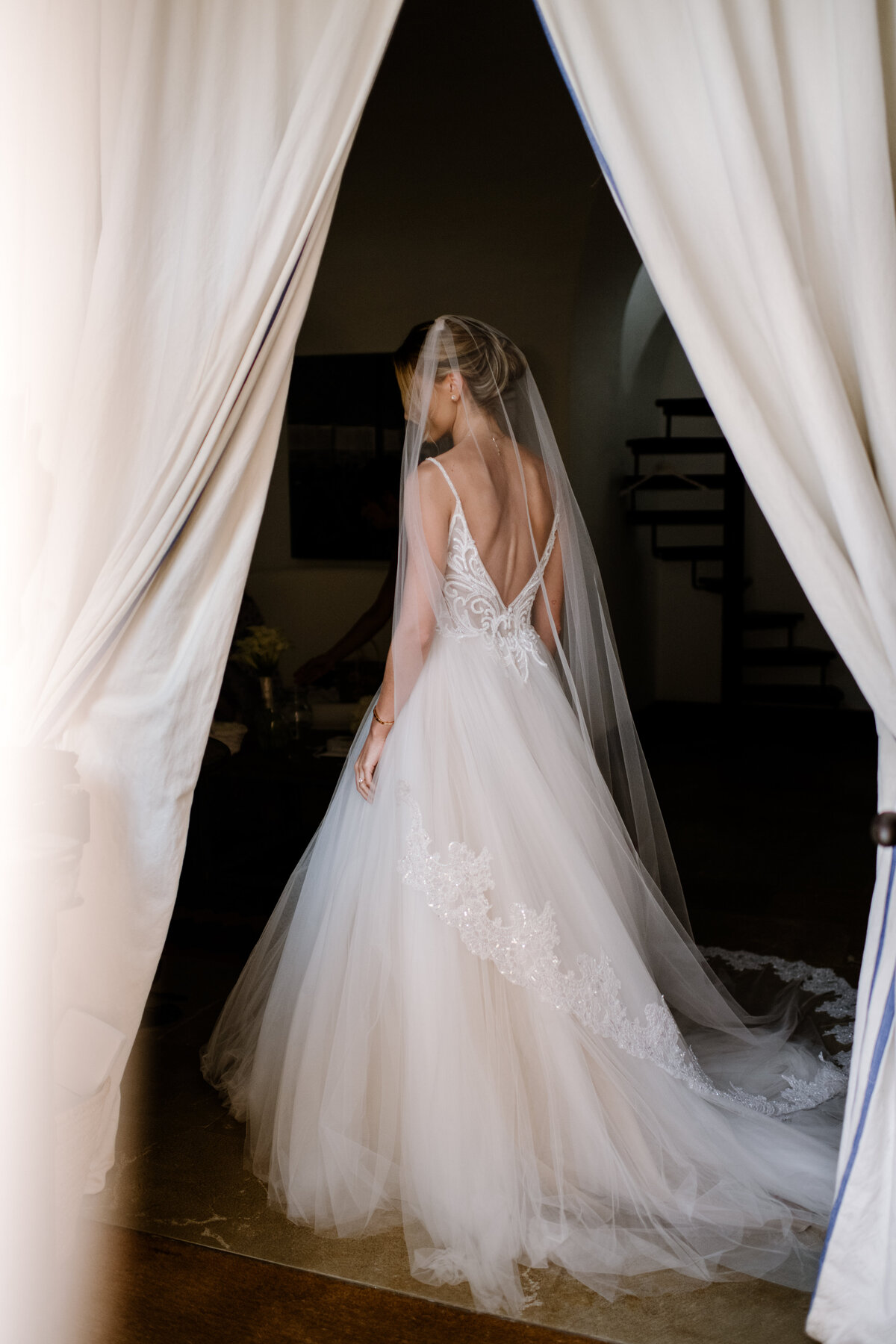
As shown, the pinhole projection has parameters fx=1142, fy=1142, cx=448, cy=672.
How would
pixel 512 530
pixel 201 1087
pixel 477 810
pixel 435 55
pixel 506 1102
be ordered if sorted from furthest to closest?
1. pixel 435 55
2. pixel 201 1087
3. pixel 512 530
4. pixel 477 810
5. pixel 506 1102

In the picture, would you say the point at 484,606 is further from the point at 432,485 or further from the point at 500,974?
the point at 500,974

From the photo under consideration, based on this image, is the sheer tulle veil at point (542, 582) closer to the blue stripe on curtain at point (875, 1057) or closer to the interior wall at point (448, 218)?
the blue stripe on curtain at point (875, 1057)

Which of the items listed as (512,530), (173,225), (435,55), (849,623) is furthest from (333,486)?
(849,623)

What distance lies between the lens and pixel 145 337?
201 centimetres

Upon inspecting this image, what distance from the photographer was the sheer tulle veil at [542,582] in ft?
8.18

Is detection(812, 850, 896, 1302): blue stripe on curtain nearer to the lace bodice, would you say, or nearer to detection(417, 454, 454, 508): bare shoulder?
the lace bodice

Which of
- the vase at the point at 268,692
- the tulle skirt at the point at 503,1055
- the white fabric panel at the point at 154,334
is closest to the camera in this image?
the white fabric panel at the point at 154,334

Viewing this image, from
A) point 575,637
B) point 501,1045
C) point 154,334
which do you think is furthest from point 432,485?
point 501,1045

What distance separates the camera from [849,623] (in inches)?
68.5

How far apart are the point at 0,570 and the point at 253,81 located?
953 mm

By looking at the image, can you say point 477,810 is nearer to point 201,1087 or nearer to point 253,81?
point 201,1087

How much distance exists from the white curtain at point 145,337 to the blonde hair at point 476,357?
0.53m

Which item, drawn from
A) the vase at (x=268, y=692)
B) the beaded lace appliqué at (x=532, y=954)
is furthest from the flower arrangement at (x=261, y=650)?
the beaded lace appliqué at (x=532, y=954)

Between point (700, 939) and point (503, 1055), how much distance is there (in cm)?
195
